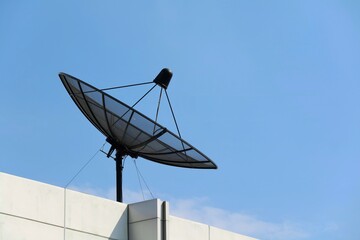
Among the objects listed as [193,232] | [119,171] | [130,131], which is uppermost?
[130,131]

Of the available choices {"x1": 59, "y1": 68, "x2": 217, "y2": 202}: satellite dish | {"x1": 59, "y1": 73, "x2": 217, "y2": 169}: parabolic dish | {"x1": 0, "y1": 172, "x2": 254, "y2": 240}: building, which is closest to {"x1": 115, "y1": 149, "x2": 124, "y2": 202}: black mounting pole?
{"x1": 59, "y1": 68, "x2": 217, "y2": 202}: satellite dish

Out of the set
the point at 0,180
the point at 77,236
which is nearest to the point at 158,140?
the point at 77,236

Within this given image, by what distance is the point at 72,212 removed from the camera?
27.4m

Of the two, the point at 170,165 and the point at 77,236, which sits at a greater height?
the point at 170,165

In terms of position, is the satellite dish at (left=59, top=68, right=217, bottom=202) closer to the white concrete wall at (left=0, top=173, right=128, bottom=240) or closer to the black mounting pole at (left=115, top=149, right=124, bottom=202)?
the black mounting pole at (left=115, top=149, right=124, bottom=202)

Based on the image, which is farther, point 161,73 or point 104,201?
point 161,73

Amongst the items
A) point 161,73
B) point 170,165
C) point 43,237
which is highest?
point 161,73

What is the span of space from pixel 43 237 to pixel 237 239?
9391 mm

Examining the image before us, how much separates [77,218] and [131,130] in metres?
5.03

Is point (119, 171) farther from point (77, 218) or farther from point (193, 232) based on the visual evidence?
point (77, 218)

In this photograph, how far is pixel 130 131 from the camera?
3158cm

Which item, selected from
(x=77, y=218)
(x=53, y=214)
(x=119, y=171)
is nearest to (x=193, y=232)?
(x=119, y=171)

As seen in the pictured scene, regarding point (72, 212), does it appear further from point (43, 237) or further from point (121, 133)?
point (121, 133)

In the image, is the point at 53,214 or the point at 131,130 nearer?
the point at 53,214
